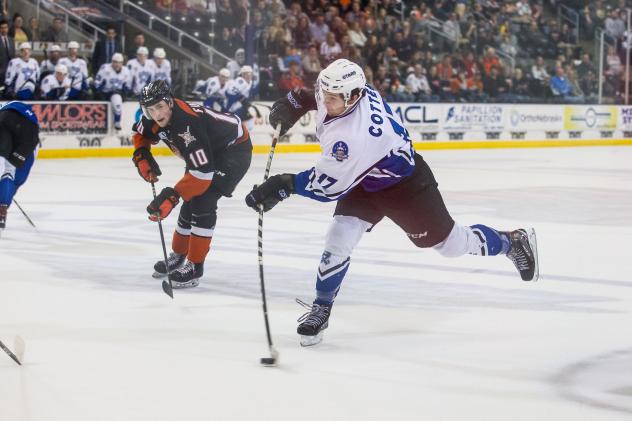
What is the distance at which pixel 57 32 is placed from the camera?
16.6 metres

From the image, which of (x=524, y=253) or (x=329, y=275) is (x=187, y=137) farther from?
(x=524, y=253)

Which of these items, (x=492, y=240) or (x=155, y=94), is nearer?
(x=492, y=240)

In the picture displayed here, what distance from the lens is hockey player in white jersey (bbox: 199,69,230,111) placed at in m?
17.2

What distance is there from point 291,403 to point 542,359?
1.19 metres

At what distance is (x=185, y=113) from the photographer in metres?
5.49

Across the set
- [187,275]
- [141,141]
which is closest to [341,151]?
[187,275]

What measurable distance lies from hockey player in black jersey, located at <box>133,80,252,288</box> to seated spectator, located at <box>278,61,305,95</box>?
12061 millimetres

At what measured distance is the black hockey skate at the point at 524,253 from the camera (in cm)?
521

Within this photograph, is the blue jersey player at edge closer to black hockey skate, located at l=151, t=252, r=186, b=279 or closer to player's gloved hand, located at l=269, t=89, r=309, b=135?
black hockey skate, located at l=151, t=252, r=186, b=279

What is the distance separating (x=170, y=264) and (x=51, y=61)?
10770 mm

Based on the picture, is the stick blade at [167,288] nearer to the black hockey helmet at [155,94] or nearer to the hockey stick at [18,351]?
the black hockey helmet at [155,94]

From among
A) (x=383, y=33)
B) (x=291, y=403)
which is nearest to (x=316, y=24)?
Result: (x=383, y=33)

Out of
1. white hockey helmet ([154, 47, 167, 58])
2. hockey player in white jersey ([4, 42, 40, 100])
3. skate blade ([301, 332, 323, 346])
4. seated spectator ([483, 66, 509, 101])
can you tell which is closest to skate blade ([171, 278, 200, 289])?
skate blade ([301, 332, 323, 346])

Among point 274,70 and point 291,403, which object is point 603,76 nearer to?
point 274,70
